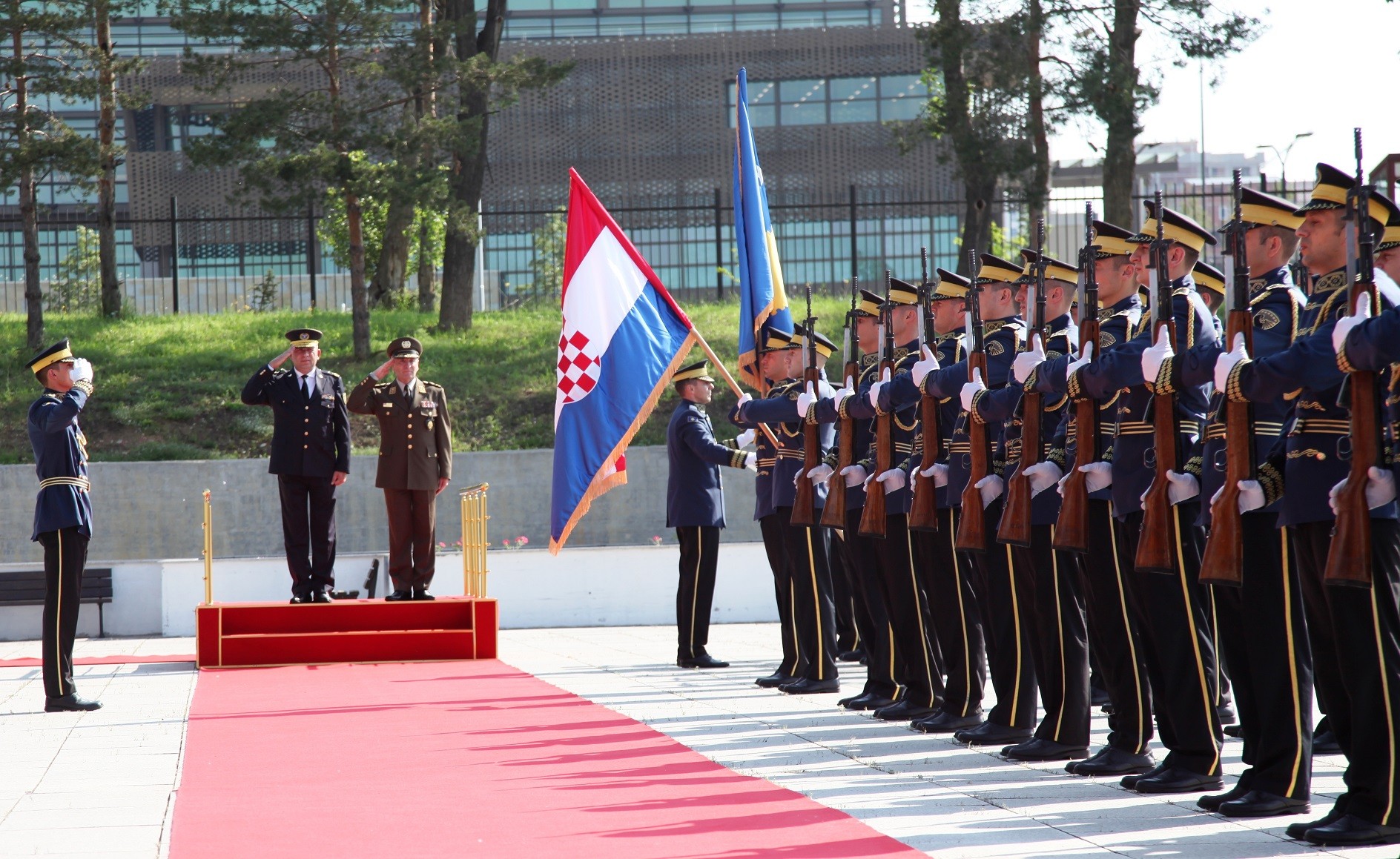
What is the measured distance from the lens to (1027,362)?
560cm

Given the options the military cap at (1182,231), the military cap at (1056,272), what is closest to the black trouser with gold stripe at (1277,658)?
the military cap at (1182,231)

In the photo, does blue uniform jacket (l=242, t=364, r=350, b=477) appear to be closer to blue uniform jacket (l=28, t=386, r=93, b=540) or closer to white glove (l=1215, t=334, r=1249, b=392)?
blue uniform jacket (l=28, t=386, r=93, b=540)

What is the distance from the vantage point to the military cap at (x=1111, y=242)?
18.2ft

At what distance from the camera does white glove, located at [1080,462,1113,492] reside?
519 centimetres

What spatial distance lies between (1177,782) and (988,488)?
1425 millimetres

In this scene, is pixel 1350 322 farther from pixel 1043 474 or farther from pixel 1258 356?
pixel 1043 474

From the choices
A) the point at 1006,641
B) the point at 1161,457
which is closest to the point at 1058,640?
the point at 1006,641

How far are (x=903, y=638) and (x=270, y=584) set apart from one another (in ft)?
25.2

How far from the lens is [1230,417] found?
172 inches

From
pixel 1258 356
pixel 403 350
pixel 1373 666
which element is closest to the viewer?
pixel 1373 666

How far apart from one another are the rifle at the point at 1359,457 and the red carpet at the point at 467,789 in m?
1.36

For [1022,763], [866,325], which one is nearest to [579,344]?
[866,325]

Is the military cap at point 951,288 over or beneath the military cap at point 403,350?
over

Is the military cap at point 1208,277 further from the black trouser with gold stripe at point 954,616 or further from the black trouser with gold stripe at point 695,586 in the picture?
the black trouser with gold stripe at point 695,586
